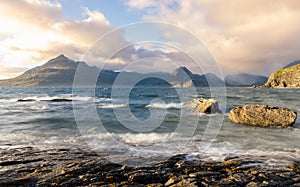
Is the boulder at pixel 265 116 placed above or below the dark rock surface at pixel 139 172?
above

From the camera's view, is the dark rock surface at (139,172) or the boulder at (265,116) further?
the boulder at (265,116)

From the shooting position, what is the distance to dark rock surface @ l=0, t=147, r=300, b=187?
7.49 meters

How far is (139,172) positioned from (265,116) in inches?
701

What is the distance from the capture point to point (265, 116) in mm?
21703

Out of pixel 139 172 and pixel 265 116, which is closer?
pixel 139 172

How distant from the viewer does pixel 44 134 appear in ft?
56.2

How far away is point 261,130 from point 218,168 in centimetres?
1242

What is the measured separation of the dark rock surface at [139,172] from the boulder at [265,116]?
40.0ft

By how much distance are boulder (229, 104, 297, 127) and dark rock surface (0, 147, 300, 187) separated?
480 inches

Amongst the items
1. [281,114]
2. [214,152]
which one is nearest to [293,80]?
[281,114]

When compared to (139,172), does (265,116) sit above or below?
above

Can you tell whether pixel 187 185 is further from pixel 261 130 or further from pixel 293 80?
pixel 293 80

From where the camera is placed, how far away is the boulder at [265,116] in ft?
69.2

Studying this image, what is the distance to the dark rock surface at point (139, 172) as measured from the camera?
7488 mm
